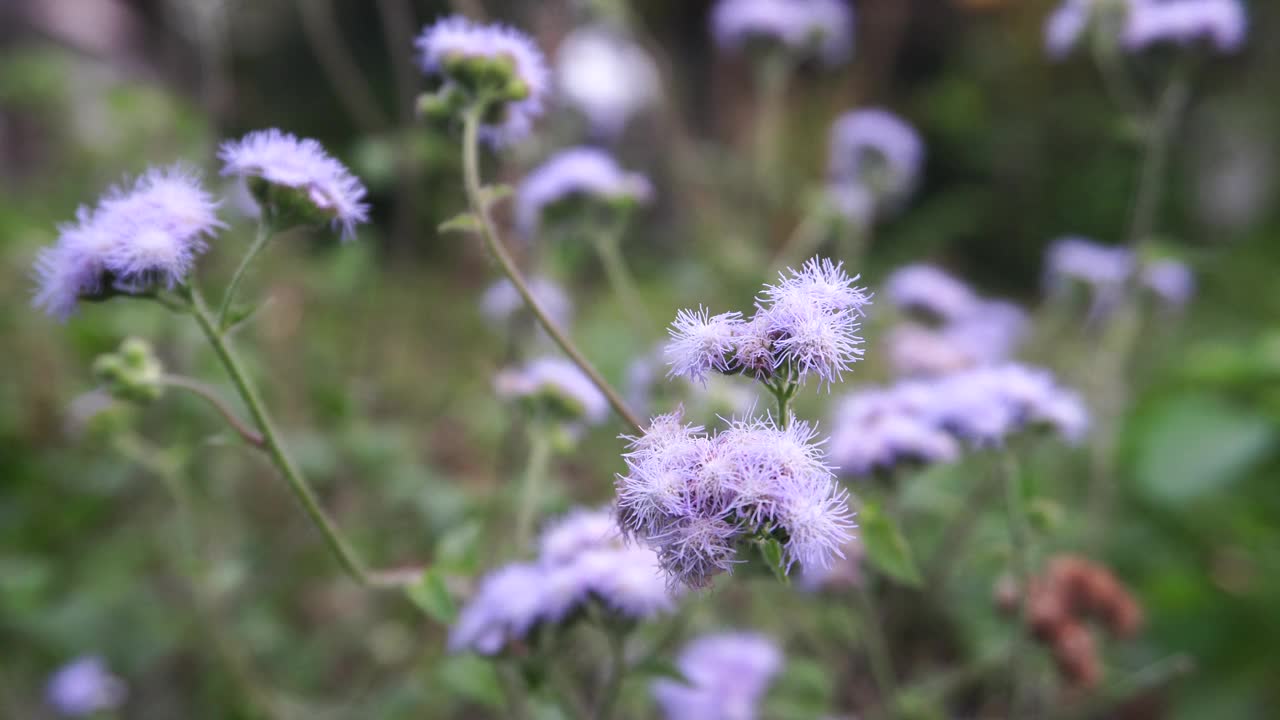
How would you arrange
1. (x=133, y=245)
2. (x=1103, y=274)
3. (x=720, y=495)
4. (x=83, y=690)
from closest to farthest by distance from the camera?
(x=720, y=495)
(x=133, y=245)
(x=83, y=690)
(x=1103, y=274)

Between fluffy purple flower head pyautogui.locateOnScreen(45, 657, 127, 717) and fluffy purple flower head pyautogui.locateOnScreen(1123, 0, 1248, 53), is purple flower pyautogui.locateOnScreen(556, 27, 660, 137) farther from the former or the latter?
fluffy purple flower head pyautogui.locateOnScreen(45, 657, 127, 717)

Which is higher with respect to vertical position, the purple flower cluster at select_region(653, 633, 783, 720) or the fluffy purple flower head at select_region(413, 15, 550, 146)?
the fluffy purple flower head at select_region(413, 15, 550, 146)

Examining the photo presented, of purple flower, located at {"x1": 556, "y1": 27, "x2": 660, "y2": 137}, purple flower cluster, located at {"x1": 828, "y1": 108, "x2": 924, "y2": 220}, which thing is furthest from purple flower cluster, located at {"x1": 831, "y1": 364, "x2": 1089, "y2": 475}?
purple flower, located at {"x1": 556, "y1": 27, "x2": 660, "y2": 137}

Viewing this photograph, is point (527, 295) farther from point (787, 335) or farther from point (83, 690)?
point (83, 690)

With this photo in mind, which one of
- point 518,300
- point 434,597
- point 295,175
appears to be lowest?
point 434,597

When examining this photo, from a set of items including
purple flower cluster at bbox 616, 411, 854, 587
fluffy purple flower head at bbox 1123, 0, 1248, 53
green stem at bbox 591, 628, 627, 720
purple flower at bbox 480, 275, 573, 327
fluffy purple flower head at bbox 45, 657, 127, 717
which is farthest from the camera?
purple flower at bbox 480, 275, 573, 327

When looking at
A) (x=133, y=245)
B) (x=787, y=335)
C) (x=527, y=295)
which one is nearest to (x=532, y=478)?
(x=527, y=295)
